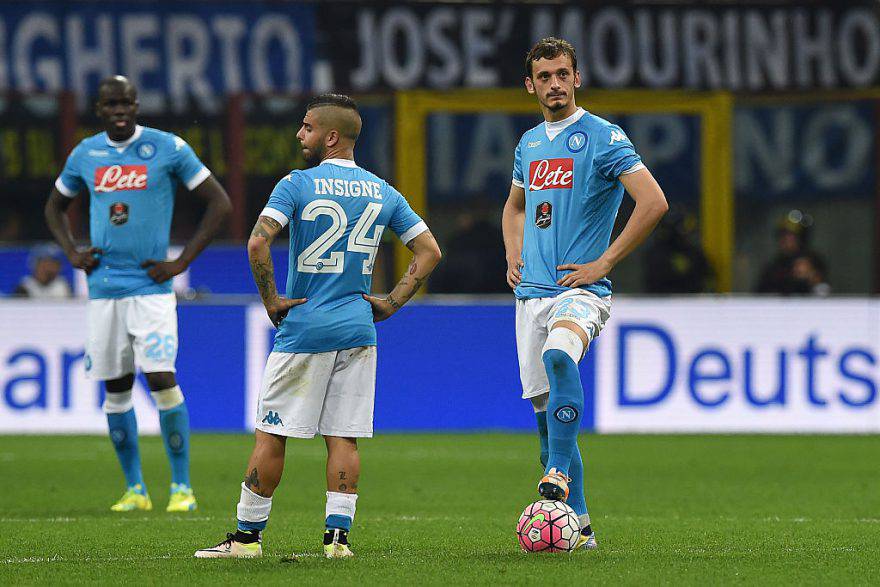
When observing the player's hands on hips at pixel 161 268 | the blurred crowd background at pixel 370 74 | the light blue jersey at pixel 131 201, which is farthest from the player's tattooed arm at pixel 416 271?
the blurred crowd background at pixel 370 74

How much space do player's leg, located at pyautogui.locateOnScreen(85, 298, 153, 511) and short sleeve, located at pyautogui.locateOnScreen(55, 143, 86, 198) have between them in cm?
59

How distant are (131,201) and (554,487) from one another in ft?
10.2

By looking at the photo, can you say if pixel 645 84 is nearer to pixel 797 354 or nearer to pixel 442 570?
pixel 797 354

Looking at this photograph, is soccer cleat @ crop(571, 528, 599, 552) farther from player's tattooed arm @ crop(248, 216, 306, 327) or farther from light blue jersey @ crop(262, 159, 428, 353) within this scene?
player's tattooed arm @ crop(248, 216, 306, 327)

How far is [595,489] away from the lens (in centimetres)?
969

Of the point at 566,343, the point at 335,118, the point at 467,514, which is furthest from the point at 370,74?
the point at 566,343

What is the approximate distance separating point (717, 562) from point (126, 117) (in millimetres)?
3783

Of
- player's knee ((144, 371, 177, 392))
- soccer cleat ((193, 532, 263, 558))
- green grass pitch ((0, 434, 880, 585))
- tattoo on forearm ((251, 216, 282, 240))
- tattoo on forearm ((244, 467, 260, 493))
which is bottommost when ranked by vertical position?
green grass pitch ((0, 434, 880, 585))

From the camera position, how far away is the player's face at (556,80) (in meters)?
6.61

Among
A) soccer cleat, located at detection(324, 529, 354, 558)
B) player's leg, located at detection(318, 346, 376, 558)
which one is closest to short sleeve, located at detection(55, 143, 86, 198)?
player's leg, located at detection(318, 346, 376, 558)

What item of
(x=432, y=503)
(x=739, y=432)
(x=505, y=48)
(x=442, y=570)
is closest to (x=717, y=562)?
(x=442, y=570)

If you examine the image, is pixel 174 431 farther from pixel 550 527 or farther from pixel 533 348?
pixel 550 527

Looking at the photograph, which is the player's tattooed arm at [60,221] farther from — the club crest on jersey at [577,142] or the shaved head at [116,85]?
the club crest on jersey at [577,142]

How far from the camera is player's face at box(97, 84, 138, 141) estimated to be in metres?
8.35
